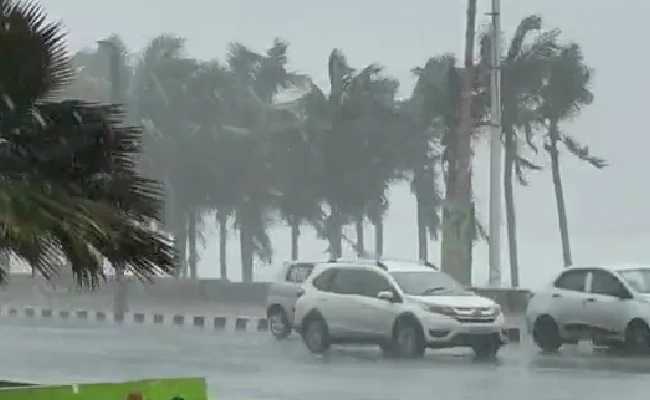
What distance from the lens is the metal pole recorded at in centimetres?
3909

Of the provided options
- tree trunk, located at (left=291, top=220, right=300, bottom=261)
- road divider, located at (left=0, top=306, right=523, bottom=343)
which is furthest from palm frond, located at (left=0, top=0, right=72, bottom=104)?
tree trunk, located at (left=291, top=220, right=300, bottom=261)

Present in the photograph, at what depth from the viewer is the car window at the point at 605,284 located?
87.2 ft

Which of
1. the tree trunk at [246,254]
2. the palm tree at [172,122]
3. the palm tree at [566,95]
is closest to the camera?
the palm tree at [566,95]

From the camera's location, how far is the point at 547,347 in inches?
1102

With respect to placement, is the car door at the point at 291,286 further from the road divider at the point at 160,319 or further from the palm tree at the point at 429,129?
the palm tree at the point at 429,129

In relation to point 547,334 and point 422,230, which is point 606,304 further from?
point 422,230

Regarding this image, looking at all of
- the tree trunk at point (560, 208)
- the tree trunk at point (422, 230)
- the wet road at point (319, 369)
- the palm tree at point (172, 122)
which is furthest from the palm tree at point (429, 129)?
the wet road at point (319, 369)

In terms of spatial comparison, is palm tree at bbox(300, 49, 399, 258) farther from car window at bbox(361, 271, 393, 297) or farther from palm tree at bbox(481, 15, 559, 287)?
car window at bbox(361, 271, 393, 297)

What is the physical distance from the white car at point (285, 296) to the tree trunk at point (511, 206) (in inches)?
1058

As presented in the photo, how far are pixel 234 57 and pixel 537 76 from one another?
19.9 meters

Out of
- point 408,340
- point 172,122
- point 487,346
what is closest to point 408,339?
point 408,340

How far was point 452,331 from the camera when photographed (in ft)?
86.4

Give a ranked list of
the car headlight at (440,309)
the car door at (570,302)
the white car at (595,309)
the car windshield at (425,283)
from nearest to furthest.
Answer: the white car at (595,309), the car headlight at (440,309), the car door at (570,302), the car windshield at (425,283)

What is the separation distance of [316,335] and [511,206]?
120ft
